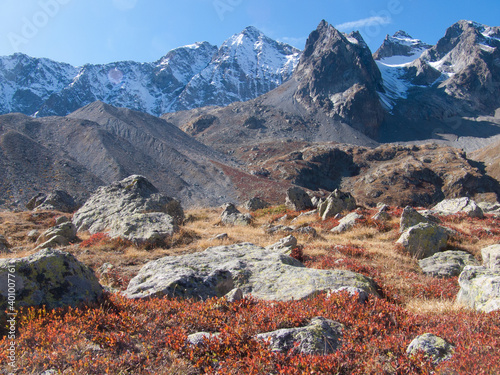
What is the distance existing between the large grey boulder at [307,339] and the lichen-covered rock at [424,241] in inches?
343

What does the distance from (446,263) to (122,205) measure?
17305 millimetres

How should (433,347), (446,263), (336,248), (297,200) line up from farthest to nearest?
(297,200) < (336,248) < (446,263) < (433,347)

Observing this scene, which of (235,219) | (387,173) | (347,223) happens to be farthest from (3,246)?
(387,173)

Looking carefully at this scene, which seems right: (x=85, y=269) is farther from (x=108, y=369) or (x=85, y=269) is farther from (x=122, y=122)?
(x=122, y=122)

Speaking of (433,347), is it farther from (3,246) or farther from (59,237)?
(3,246)

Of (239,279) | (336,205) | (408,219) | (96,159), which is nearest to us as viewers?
(239,279)

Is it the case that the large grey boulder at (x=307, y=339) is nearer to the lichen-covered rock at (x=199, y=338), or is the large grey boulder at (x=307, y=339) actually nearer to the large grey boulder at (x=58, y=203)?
the lichen-covered rock at (x=199, y=338)

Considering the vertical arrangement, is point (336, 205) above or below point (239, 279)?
above

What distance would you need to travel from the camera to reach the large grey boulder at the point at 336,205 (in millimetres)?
19594

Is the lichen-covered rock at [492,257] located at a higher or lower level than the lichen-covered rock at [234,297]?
higher

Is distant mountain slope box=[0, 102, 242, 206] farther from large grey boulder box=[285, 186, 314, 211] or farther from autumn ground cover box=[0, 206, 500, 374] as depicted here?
autumn ground cover box=[0, 206, 500, 374]

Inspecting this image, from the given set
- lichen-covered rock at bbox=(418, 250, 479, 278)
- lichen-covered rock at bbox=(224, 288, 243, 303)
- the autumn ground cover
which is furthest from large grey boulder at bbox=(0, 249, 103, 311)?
lichen-covered rock at bbox=(418, 250, 479, 278)

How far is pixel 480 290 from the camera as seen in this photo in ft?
19.0

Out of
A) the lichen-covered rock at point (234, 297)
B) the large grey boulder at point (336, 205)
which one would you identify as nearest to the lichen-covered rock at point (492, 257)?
the lichen-covered rock at point (234, 297)
